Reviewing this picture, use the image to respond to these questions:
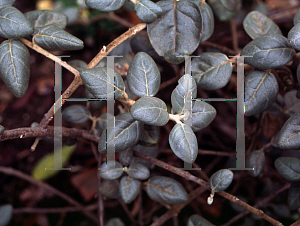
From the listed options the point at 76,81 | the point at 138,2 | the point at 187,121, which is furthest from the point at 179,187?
the point at 138,2

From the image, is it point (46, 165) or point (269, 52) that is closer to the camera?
point (269, 52)

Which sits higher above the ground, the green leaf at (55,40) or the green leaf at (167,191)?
the green leaf at (55,40)

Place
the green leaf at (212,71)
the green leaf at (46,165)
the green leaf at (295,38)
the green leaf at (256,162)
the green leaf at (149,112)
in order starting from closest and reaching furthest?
the green leaf at (149,112)
the green leaf at (295,38)
the green leaf at (212,71)
the green leaf at (256,162)
the green leaf at (46,165)

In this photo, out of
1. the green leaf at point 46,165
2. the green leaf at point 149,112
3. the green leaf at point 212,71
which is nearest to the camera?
the green leaf at point 149,112

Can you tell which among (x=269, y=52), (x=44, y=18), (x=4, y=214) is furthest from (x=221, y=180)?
(x=4, y=214)

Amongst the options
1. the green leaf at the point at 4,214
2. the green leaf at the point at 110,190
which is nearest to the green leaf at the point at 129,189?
the green leaf at the point at 110,190

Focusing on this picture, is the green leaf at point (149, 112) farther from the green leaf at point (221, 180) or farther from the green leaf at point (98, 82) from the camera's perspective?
the green leaf at point (221, 180)

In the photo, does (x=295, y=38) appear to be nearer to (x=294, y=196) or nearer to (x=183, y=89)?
(x=183, y=89)
